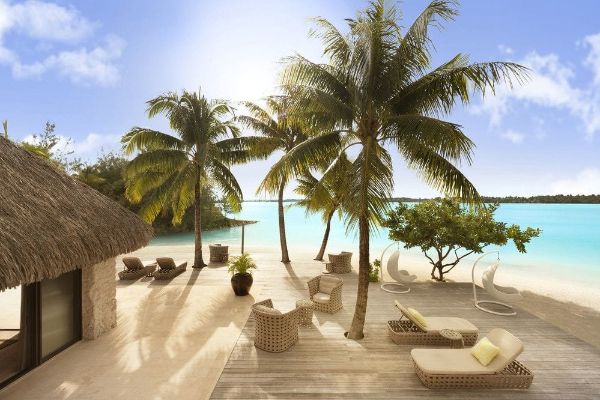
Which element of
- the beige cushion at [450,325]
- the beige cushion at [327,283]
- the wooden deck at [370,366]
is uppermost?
the beige cushion at [327,283]

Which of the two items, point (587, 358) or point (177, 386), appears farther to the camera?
point (587, 358)

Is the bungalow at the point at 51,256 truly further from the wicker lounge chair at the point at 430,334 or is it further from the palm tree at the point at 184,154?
the wicker lounge chair at the point at 430,334

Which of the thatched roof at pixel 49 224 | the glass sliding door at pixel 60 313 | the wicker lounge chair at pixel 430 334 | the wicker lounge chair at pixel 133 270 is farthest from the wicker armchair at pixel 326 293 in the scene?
the wicker lounge chair at pixel 133 270

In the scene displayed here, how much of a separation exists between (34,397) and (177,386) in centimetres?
225

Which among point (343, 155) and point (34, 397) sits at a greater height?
point (343, 155)

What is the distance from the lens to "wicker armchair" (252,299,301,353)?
575cm

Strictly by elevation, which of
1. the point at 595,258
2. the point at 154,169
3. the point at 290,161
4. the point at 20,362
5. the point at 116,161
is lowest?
the point at 595,258

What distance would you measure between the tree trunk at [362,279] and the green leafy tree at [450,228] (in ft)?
12.8

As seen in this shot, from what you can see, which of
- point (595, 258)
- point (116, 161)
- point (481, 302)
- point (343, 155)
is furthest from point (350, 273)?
point (116, 161)

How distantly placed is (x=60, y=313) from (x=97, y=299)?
2.26 feet

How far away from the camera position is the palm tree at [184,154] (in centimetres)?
1194

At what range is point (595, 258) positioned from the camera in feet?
80.9

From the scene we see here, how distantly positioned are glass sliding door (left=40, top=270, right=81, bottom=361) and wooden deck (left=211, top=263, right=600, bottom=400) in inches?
145

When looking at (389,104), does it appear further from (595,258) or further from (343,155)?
(595,258)
